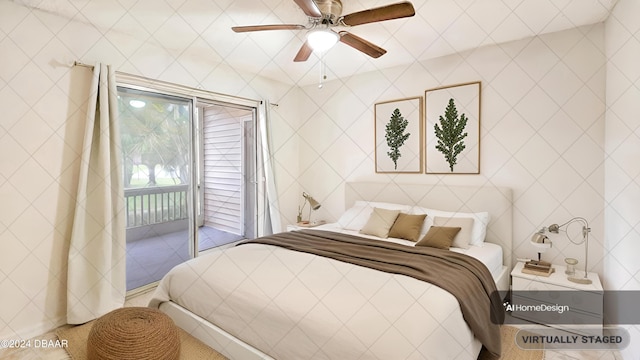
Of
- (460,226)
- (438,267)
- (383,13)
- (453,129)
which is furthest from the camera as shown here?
(453,129)

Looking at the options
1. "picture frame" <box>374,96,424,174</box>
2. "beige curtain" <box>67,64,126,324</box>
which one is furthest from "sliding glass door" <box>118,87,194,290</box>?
"picture frame" <box>374,96,424,174</box>

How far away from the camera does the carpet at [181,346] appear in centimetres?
204

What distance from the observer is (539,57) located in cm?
280

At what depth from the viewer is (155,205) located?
336 centimetres

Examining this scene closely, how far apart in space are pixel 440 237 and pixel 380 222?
0.64 m

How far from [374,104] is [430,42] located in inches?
40.9

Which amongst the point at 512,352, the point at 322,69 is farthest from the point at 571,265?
the point at 322,69

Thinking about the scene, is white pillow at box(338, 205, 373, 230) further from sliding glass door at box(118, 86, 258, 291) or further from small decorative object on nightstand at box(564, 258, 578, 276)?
small decorative object on nightstand at box(564, 258, 578, 276)

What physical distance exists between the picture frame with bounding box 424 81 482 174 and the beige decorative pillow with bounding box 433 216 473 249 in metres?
0.61

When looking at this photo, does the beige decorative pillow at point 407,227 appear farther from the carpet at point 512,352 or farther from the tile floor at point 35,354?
the tile floor at point 35,354

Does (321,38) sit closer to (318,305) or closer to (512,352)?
(318,305)

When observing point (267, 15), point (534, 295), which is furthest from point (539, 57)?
point (267, 15)

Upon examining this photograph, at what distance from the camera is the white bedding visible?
1.46 metres

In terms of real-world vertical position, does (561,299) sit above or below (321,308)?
below
